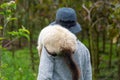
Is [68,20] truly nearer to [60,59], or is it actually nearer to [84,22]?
[60,59]

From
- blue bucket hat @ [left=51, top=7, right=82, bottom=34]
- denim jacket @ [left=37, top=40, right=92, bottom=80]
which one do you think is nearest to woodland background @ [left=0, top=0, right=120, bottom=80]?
denim jacket @ [left=37, top=40, right=92, bottom=80]

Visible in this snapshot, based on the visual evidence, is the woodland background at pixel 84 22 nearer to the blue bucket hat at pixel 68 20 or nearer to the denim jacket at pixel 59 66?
the denim jacket at pixel 59 66

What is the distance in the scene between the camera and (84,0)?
12.0 meters

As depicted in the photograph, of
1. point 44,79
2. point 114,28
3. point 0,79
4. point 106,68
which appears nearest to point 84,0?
point 114,28

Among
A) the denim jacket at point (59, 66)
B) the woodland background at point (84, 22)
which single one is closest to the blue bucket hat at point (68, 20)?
the denim jacket at point (59, 66)

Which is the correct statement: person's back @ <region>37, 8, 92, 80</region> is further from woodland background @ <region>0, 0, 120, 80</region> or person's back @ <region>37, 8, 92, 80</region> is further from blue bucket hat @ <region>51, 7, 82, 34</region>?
woodland background @ <region>0, 0, 120, 80</region>

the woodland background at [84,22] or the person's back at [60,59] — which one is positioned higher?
the person's back at [60,59]

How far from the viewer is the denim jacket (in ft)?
16.2

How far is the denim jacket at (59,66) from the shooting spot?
16.2ft

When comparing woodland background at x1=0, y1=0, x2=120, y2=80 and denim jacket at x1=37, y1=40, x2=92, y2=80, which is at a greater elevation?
denim jacket at x1=37, y1=40, x2=92, y2=80

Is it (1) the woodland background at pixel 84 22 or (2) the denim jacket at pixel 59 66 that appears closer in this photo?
(2) the denim jacket at pixel 59 66

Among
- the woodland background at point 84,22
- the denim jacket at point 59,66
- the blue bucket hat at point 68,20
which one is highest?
the blue bucket hat at point 68,20

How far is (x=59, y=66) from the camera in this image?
16.5 feet

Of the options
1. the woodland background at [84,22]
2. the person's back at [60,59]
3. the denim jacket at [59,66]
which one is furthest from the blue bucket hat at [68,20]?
the woodland background at [84,22]
